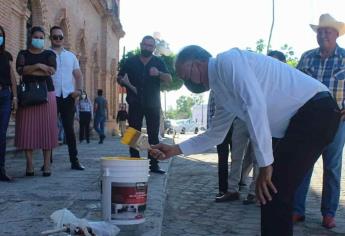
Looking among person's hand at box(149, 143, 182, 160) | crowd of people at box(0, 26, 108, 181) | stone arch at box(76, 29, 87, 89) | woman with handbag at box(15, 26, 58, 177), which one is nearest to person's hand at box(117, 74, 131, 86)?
crowd of people at box(0, 26, 108, 181)

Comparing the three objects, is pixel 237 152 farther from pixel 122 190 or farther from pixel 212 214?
pixel 122 190

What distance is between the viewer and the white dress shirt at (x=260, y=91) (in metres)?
3.16

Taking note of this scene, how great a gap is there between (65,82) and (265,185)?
4.96 m

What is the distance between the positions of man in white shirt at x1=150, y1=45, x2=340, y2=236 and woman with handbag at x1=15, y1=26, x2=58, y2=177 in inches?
149

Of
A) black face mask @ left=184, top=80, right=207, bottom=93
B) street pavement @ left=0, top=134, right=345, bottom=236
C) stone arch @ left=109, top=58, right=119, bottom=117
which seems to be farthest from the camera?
stone arch @ left=109, top=58, right=119, bottom=117

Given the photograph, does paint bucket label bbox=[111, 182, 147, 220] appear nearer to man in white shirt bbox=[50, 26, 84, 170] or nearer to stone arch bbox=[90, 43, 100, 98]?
man in white shirt bbox=[50, 26, 84, 170]

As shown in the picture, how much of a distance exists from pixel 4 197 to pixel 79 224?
1.98 meters

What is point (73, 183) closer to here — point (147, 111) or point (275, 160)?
point (147, 111)

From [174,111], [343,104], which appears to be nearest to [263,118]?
[343,104]

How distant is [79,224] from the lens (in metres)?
3.80

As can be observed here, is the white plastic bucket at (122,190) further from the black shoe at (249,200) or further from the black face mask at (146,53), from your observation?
the black face mask at (146,53)

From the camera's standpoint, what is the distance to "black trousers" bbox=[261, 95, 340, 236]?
11.0 ft

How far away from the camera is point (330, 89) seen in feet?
18.2

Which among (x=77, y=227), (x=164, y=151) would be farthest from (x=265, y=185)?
(x=77, y=227)
